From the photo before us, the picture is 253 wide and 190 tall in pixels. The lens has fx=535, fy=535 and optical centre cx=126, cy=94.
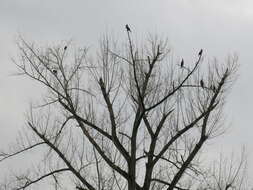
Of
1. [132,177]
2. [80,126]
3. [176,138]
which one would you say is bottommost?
[132,177]

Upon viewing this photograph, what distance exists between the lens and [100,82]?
48.3 feet

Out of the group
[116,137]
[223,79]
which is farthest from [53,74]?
[223,79]

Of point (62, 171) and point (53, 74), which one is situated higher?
point (53, 74)

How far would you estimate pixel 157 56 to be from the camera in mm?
14133

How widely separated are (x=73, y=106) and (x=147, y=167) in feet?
9.18

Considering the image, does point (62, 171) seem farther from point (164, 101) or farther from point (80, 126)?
point (164, 101)

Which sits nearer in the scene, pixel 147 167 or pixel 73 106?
pixel 147 167

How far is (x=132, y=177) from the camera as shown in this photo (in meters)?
13.9

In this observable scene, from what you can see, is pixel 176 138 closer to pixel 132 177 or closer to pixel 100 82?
pixel 132 177

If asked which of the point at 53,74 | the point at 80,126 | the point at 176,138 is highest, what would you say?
the point at 53,74

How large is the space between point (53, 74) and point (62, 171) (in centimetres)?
276

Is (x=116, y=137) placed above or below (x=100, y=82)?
below

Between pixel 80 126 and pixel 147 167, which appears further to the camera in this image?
pixel 80 126

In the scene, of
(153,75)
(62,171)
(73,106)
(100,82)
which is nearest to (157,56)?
(153,75)
